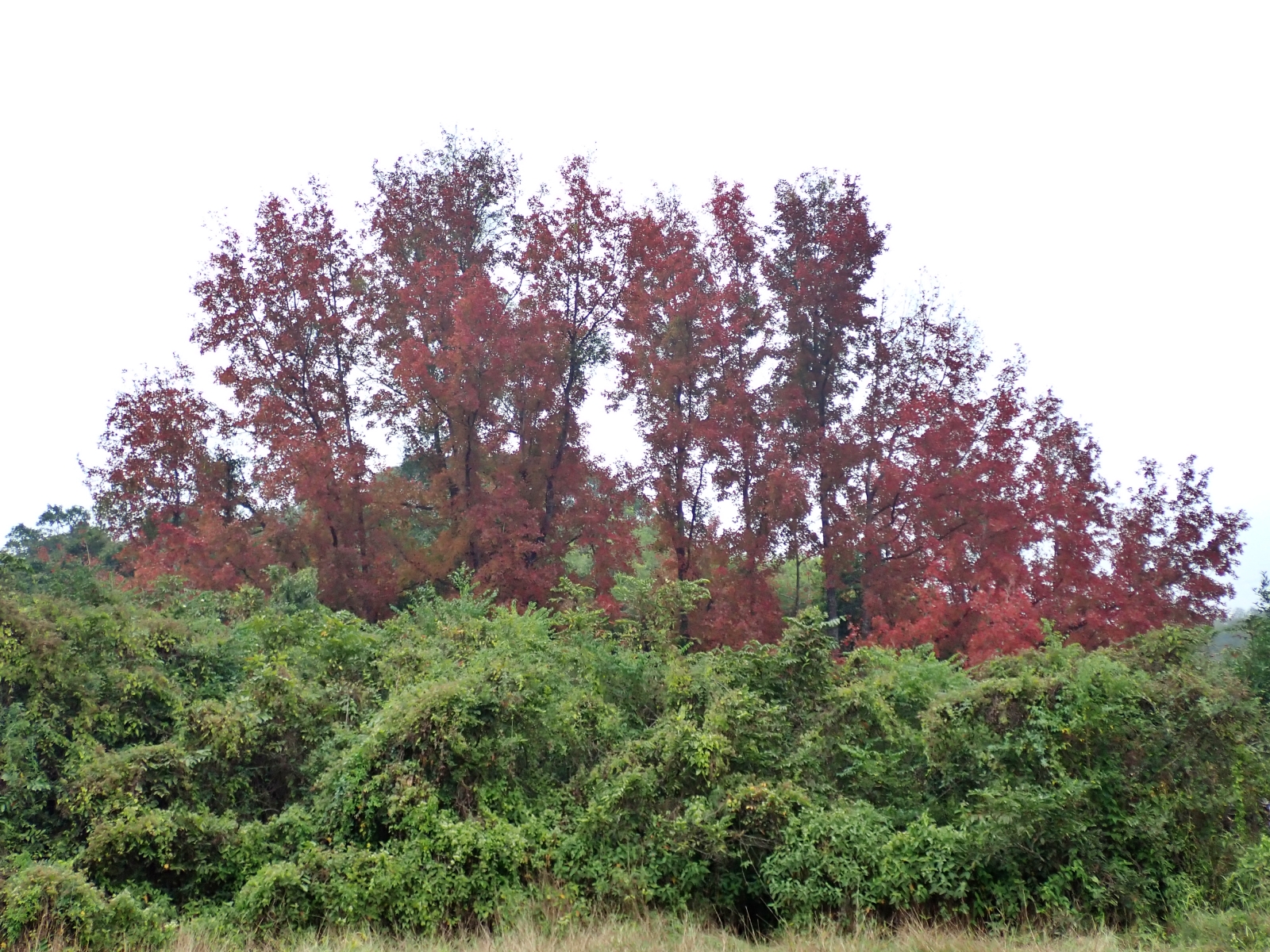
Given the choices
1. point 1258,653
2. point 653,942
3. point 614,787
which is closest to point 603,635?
point 614,787

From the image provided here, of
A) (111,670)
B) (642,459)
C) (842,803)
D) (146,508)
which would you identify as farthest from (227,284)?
(842,803)

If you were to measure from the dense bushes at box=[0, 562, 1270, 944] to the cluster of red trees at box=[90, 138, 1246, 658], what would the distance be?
541cm

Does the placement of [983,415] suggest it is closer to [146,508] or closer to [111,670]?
[111,670]

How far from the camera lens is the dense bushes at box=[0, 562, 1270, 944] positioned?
731 cm

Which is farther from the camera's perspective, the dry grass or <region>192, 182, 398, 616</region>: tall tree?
<region>192, 182, 398, 616</region>: tall tree

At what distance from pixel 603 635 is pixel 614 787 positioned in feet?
11.9

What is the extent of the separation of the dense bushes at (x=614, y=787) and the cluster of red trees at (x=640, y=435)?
541cm

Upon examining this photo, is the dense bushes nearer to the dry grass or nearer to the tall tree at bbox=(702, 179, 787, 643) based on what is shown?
the dry grass

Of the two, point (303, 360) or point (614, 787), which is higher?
point (303, 360)

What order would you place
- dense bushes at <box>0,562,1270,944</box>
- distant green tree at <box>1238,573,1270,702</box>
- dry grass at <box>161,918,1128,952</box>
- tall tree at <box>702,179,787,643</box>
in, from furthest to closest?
tall tree at <box>702,179,787,643</box>
distant green tree at <box>1238,573,1270,702</box>
dense bushes at <box>0,562,1270,944</box>
dry grass at <box>161,918,1128,952</box>

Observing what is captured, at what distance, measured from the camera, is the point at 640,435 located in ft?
54.6

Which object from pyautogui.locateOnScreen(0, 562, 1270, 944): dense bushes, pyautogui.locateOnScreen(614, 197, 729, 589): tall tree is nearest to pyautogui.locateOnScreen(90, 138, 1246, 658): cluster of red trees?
pyautogui.locateOnScreen(614, 197, 729, 589): tall tree

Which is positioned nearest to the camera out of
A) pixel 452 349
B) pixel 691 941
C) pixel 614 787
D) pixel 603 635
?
pixel 691 941

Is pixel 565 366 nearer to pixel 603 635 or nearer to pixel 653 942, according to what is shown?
pixel 603 635
